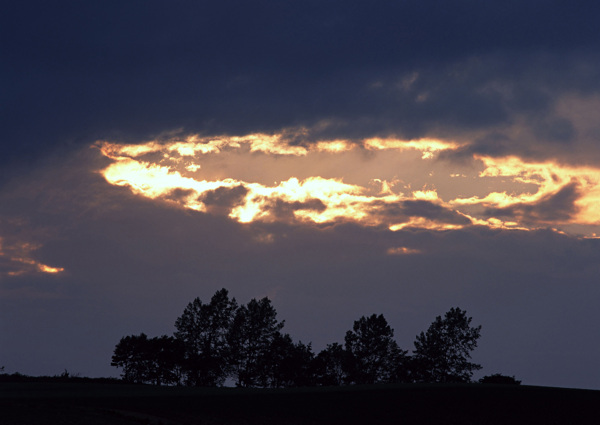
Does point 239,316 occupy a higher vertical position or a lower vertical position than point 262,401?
higher

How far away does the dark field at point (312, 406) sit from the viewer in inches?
1677

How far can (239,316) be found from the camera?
4331 inches

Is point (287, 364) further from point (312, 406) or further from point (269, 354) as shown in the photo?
point (312, 406)

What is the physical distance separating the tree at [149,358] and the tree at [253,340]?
9.60 metres

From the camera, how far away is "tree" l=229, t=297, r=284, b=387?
355 ft

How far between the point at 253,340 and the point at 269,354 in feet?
11.6

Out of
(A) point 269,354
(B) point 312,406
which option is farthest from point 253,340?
(B) point 312,406

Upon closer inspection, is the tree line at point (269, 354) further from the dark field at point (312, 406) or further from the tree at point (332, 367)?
the dark field at point (312, 406)

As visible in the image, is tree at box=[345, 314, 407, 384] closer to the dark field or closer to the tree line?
the tree line

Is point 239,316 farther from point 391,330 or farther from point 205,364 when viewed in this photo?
point 391,330

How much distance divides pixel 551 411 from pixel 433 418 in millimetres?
10715

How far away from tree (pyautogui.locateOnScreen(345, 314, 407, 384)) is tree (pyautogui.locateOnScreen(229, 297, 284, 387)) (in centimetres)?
1471

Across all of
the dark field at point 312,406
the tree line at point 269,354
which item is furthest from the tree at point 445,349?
the dark field at point 312,406

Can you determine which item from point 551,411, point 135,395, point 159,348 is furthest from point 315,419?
point 159,348
